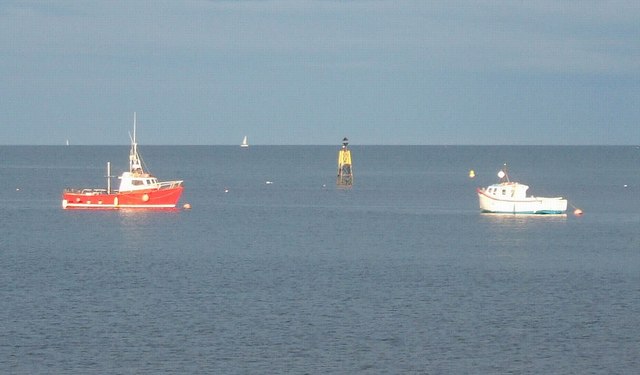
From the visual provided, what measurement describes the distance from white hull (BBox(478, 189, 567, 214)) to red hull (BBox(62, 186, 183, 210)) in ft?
106

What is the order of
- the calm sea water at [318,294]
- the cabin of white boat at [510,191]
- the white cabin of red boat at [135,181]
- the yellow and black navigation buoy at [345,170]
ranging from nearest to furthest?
the calm sea water at [318,294], the cabin of white boat at [510,191], the white cabin of red boat at [135,181], the yellow and black navigation buoy at [345,170]

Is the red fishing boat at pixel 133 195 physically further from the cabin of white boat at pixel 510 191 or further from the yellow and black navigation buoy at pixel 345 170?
the yellow and black navigation buoy at pixel 345 170

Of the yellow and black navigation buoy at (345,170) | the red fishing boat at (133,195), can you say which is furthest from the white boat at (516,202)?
the yellow and black navigation buoy at (345,170)

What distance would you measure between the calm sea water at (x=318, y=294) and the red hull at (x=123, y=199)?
2.51 m

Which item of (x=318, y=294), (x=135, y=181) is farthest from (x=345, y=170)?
(x=318, y=294)

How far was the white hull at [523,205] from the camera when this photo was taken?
4742 inches

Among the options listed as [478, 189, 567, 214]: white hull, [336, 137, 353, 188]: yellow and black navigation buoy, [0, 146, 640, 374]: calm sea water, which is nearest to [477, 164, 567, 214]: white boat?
[478, 189, 567, 214]: white hull

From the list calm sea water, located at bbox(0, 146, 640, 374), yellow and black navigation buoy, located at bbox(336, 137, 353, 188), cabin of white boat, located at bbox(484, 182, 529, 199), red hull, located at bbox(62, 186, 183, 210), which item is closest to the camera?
calm sea water, located at bbox(0, 146, 640, 374)

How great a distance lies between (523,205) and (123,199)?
3994 cm

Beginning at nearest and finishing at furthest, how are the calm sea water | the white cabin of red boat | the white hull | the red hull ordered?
the calm sea water < the white hull < the white cabin of red boat < the red hull

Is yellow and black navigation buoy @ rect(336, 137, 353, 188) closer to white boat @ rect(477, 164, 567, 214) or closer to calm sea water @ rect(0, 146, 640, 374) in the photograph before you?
white boat @ rect(477, 164, 567, 214)

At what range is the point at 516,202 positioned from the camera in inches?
4722

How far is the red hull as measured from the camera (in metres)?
126

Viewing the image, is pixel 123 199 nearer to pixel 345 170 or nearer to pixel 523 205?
pixel 523 205
